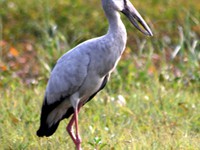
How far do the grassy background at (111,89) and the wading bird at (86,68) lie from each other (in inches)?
12.7

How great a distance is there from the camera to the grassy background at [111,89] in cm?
605

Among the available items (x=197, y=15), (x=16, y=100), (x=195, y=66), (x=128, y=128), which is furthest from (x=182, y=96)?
(x=197, y=15)

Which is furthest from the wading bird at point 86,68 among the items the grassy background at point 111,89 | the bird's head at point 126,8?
the grassy background at point 111,89

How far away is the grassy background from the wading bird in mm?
322

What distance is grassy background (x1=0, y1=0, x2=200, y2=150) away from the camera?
19.9ft

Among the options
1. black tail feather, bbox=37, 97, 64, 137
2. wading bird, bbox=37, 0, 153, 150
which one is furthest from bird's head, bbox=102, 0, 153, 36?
black tail feather, bbox=37, 97, 64, 137

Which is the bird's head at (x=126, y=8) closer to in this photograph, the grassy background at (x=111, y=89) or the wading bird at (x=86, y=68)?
the wading bird at (x=86, y=68)

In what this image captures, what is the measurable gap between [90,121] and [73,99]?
84cm

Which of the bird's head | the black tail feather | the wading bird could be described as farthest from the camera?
the black tail feather

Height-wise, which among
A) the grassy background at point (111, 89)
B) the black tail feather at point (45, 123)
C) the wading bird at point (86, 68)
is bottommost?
the grassy background at point (111, 89)

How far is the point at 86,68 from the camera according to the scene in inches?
225

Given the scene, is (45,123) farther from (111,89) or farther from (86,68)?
(111,89)

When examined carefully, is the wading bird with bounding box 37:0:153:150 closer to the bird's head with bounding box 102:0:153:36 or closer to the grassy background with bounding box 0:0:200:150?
the bird's head with bounding box 102:0:153:36

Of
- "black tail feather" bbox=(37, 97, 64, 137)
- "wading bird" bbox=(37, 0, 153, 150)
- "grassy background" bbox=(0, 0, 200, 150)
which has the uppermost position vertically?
"wading bird" bbox=(37, 0, 153, 150)
